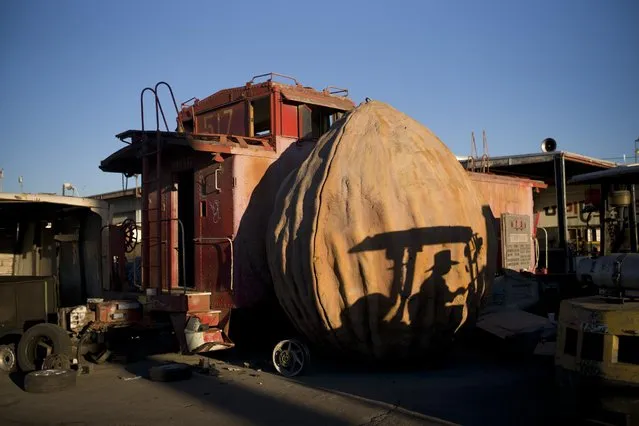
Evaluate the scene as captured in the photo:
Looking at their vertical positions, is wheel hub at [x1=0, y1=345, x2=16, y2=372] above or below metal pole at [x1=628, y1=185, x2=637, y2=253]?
below

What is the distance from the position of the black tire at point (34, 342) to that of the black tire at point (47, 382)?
1.03 meters

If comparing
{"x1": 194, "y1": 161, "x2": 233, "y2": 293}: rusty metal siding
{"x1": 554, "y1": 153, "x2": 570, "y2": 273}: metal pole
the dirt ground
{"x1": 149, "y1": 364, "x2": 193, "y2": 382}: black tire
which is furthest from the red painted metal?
{"x1": 554, "y1": 153, "x2": 570, "y2": 273}: metal pole

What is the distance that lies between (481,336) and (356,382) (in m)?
2.26

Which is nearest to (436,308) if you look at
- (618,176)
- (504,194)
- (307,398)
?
(307,398)

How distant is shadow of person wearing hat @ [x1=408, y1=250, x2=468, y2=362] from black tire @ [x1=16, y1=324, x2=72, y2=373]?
543cm

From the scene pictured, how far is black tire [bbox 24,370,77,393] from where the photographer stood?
8.22 meters

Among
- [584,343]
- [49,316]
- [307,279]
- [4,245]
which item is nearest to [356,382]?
[307,279]

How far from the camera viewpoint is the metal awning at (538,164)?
1728 centimetres

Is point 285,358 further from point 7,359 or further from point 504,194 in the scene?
point 504,194

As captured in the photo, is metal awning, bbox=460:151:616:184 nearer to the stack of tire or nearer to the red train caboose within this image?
the red train caboose

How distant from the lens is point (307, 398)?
7.26m

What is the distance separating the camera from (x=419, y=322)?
25.2 feet

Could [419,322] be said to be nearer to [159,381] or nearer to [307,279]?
[307,279]

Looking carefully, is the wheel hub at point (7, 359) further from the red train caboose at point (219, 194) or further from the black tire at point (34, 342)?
the red train caboose at point (219, 194)
